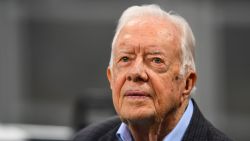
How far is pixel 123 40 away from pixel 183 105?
0.38m

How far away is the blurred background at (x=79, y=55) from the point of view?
1076 cm

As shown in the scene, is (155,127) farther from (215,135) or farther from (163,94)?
(215,135)

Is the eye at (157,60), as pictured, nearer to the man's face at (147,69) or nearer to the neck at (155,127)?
the man's face at (147,69)

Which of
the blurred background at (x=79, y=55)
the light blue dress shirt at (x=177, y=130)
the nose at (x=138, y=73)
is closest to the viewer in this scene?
the nose at (x=138, y=73)

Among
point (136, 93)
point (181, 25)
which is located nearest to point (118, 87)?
point (136, 93)

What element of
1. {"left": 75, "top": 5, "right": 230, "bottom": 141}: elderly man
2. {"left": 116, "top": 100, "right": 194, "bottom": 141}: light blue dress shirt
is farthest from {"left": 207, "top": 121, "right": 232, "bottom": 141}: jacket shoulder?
{"left": 116, "top": 100, "right": 194, "bottom": 141}: light blue dress shirt

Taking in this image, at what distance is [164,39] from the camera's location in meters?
3.53

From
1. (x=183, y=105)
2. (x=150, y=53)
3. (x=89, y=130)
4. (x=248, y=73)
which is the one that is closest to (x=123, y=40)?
(x=150, y=53)

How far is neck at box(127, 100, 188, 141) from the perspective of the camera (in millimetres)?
3578

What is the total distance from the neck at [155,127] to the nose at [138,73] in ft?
0.58

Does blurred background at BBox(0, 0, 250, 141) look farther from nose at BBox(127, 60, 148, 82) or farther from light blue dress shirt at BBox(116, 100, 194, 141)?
nose at BBox(127, 60, 148, 82)

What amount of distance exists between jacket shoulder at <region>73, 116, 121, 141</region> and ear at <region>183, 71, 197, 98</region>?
43 centimetres

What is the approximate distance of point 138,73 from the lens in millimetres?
3512

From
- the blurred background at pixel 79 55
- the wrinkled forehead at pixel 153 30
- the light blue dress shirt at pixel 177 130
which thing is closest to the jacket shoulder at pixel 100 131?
the light blue dress shirt at pixel 177 130
